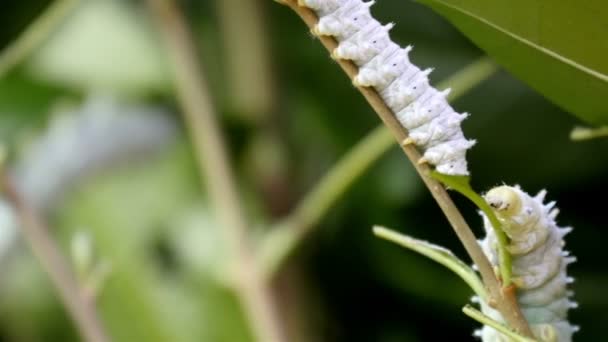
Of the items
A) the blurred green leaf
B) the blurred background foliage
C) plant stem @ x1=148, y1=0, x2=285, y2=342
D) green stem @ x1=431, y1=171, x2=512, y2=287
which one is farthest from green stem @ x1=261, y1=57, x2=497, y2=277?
the blurred green leaf

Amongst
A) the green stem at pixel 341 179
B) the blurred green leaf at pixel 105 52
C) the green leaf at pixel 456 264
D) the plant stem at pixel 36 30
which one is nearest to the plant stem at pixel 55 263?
the plant stem at pixel 36 30

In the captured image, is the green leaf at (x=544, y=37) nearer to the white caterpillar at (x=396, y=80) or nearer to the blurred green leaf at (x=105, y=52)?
the white caterpillar at (x=396, y=80)

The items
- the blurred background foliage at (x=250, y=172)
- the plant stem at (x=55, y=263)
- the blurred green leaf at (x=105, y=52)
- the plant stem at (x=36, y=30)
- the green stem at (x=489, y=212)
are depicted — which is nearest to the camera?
the green stem at (x=489, y=212)

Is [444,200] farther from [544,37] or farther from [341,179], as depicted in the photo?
[341,179]

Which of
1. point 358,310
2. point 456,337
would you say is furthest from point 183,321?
point 456,337

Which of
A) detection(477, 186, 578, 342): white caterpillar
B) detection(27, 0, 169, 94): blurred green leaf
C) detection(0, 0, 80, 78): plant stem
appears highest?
detection(27, 0, 169, 94): blurred green leaf

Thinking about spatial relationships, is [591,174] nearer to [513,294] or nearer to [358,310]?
[358,310]

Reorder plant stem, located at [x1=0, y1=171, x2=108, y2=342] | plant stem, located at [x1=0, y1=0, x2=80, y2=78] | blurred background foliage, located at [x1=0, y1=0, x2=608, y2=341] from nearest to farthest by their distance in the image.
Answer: plant stem, located at [x1=0, y1=171, x2=108, y2=342]
plant stem, located at [x1=0, y1=0, x2=80, y2=78]
blurred background foliage, located at [x1=0, y1=0, x2=608, y2=341]

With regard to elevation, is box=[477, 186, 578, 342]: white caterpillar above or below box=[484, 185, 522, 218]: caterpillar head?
below

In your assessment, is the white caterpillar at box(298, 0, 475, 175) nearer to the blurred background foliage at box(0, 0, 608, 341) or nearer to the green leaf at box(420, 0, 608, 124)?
the green leaf at box(420, 0, 608, 124)
